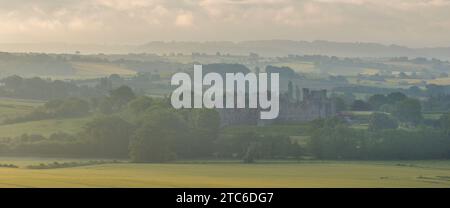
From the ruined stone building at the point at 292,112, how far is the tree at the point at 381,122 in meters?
5.27

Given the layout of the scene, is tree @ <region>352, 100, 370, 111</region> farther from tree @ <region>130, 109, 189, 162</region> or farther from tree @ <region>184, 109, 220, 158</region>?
tree @ <region>130, 109, 189, 162</region>

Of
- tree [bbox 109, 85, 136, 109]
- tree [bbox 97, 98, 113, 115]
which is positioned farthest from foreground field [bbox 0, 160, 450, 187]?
tree [bbox 109, 85, 136, 109]

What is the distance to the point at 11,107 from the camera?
77.6 metres

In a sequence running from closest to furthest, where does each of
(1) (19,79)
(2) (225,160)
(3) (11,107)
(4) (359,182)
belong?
(4) (359,182)
(2) (225,160)
(3) (11,107)
(1) (19,79)

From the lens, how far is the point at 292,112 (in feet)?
252

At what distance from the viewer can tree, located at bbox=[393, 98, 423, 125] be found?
79.6 meters

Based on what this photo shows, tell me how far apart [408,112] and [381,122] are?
10.4 metres

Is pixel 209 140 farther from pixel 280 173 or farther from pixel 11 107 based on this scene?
pixel 11 107

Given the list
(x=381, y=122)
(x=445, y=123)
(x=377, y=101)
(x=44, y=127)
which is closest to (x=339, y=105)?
(x=377, y=101)

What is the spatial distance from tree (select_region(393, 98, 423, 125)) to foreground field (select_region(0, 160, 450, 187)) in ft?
89.3

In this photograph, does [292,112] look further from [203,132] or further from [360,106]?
[203,132]

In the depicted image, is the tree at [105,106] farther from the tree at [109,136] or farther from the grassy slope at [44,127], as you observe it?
the tree at [109,136]
